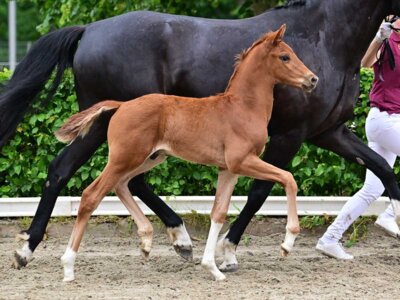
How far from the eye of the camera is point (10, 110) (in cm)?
665

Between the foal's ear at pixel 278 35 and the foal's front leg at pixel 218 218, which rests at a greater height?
the foal's ear at pixel 278 35

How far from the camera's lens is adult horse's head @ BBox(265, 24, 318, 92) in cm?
581

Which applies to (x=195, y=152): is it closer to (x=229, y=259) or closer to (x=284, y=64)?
(x=284, y=64)

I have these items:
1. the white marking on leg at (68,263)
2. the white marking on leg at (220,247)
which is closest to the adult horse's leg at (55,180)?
the white marking on leg at (68,263)

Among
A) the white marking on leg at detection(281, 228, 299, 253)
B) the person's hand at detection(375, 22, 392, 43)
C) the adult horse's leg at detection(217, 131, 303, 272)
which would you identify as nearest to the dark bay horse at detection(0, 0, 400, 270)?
the adult horse's leg at detection(217, 131, 303, 272)

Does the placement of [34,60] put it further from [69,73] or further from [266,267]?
[266,267]

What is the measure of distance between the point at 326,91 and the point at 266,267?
1297mm

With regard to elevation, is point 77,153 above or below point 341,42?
below

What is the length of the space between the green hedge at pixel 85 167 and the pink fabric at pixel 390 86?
3.50 ft

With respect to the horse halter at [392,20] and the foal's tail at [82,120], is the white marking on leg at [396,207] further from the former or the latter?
the foal's tail at [82,120]

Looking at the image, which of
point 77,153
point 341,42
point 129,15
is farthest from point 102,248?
point 341,42

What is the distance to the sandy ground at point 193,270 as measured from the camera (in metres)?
5.58

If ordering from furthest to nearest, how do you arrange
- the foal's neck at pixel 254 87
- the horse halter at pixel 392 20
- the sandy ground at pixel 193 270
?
the horse halter at pixel 392 20, the foal's neck at pixel 254 87, the sandy ground at pixel 193 270

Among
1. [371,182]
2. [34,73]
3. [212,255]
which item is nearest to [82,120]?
[34,73]
